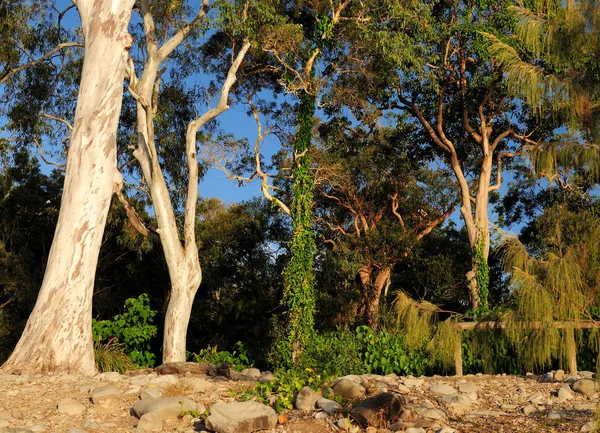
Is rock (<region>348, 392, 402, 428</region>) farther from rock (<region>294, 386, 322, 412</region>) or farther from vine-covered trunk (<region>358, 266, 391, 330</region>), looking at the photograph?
vine-covered trunk (<region>358, 266, 391, 330</region>)

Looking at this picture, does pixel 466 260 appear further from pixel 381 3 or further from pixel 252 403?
pixel 252 403

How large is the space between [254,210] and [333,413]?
1510 centimetres

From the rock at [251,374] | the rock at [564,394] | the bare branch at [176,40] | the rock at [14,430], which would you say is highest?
the bare branch at [176,40]

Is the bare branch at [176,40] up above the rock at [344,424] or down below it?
above

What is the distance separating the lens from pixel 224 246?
19.9 meters

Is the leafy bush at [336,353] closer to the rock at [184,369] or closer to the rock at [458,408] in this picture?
the rock at [184,369]

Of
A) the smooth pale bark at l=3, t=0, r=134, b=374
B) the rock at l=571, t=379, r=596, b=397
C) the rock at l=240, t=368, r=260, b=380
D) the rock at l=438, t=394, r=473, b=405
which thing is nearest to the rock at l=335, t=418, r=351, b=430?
the rock at l=438, t=394, r=473, b=405

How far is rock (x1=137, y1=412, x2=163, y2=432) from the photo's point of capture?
215 inches

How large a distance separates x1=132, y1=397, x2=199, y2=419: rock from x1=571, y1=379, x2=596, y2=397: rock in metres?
4.17

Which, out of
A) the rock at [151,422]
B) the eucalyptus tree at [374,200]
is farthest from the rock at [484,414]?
the eucalyptus tree at [374,200]

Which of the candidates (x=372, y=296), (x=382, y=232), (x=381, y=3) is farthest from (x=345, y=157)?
(x=381, y=3)

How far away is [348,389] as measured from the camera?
249 inches

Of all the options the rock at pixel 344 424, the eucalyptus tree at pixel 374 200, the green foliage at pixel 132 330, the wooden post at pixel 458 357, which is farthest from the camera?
the eucalyptus tree at pixel 374 200

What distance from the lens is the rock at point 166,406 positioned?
561 cm
